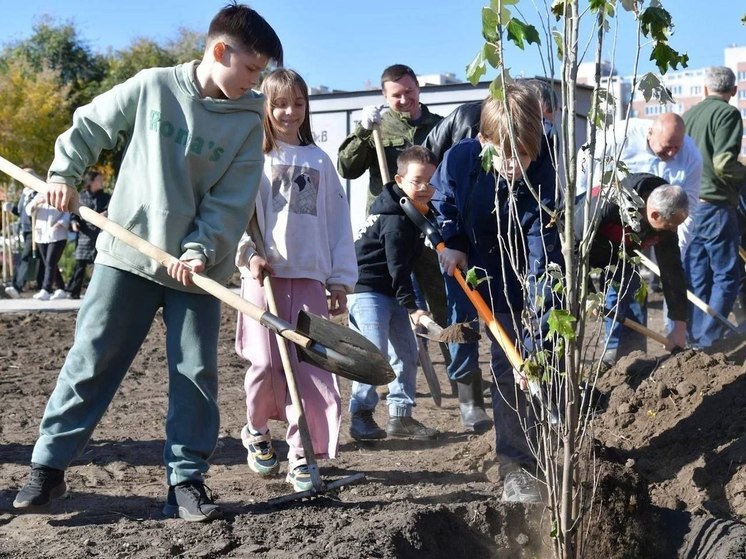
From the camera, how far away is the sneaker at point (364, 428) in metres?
5.64

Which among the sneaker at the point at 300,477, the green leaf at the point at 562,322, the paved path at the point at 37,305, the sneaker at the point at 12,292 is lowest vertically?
the sneaker at the point at 300,477

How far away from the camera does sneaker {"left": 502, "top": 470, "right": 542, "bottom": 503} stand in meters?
3.97

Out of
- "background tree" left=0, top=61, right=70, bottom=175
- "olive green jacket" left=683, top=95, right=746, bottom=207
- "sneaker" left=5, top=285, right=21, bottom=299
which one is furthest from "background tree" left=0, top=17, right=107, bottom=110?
"olive green jacket" left=683, top=95, right=746, bottom=207

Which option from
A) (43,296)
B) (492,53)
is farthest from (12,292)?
(492,53)

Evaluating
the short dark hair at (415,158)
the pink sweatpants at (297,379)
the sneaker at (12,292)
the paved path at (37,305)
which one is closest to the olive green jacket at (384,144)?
the short dark hair at (415,158)

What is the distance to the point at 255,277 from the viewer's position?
14.6 ft

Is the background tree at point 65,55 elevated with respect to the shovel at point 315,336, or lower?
elevated

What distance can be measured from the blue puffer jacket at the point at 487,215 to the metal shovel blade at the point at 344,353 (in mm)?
891

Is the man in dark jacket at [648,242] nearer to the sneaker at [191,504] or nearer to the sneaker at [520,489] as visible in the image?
the sneaker at [520,489]

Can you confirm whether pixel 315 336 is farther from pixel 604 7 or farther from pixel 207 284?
pixel 604 7

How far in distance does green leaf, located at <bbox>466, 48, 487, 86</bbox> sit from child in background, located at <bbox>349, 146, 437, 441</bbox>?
2.68 meters

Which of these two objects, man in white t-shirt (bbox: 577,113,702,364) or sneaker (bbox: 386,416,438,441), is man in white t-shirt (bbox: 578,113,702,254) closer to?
man in white t-shirt (bbox: 577,113,702,364)

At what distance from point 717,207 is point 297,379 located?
546 cm

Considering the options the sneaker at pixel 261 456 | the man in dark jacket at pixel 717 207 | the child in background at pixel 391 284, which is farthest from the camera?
the man in dark jacket at pixel 717 207
